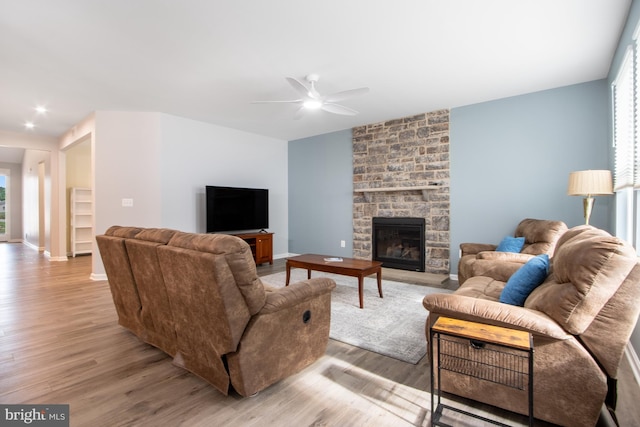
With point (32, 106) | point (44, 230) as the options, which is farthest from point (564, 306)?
point (44, 230)

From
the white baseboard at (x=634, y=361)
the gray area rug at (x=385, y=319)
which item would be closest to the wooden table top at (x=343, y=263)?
the gray area rug at (x=385, y=319)

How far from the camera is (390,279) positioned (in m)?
4.75

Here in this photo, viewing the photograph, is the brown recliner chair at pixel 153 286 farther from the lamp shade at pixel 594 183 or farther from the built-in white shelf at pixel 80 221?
the built-in white shelf at pixel 80 221

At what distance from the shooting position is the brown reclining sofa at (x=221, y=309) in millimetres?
1658

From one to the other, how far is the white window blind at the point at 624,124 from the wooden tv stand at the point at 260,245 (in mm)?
4834

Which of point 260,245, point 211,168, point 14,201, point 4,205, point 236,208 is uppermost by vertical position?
point 211,168

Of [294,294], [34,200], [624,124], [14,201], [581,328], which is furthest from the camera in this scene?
[14,201]

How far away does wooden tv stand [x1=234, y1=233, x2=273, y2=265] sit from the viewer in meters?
5.69

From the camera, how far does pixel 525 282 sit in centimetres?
200

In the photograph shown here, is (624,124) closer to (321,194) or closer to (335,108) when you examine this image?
(335,108)

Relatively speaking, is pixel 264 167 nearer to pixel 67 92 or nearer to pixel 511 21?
pixel 67 92

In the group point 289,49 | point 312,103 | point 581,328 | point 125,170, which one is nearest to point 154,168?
point 125,170

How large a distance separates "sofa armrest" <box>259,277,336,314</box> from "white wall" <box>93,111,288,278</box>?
3726mm

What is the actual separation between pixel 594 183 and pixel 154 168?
5.52m
